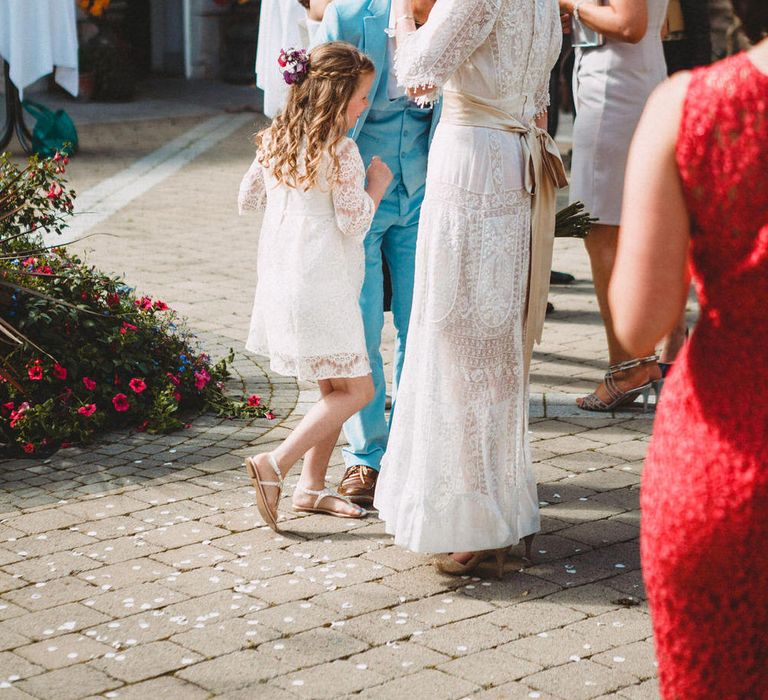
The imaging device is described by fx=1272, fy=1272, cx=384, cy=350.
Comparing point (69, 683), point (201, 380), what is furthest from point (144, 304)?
point (69, 683)

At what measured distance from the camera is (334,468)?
5133 mm

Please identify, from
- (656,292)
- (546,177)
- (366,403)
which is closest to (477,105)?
(546,177)

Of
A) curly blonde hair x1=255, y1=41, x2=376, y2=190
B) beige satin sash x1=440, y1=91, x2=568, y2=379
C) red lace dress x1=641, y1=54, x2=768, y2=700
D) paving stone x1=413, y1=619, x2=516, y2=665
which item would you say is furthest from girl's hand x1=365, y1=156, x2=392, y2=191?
red lace dress x1=641, y1=54, x2=768, y2=700

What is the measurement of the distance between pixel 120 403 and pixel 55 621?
6.09 feet

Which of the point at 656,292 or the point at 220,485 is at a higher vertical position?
the point at 656,292

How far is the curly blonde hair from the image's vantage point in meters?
4.21

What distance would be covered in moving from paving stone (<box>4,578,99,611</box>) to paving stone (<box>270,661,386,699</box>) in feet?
2.83

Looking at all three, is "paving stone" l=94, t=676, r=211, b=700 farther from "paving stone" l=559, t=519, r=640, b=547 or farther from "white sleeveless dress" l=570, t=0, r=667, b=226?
"white sleeveless dress" l=570, t=0, r=667, b=226

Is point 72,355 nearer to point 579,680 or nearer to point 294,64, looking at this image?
point 294,64

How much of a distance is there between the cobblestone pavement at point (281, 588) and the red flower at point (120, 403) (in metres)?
0.16

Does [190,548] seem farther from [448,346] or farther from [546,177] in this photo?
[546,177]

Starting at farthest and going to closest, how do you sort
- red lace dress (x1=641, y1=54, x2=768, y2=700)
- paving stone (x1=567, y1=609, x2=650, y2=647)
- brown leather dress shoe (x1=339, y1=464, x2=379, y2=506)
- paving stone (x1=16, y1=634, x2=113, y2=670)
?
brown leather dress shoe (x1=339, y1=464, x2=379, y2=506) → paving stone (x1=567, y1=609, x2=650, y2=647) → paving stone (x1=16, y1=634, x2=113, y2=670) → red lace dress (x1=641, y1=54, x2=768, y2=700)

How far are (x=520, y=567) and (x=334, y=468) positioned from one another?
46.9 inches

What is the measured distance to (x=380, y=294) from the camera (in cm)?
479
